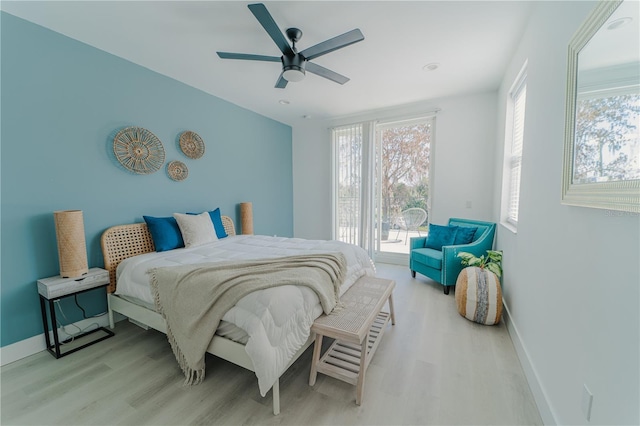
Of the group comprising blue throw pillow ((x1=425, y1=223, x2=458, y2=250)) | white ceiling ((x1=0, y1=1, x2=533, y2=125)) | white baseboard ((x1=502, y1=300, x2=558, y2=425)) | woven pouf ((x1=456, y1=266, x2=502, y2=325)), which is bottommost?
white baseboard ((x1=502, y1=300, x2=558, y2=425))

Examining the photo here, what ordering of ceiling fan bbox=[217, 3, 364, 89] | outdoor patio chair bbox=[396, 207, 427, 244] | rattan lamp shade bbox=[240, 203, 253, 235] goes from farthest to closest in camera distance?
outdoor patio chair bbox=[396, 207, 427, 244] → rattan lamp shade bbox=[240, 203, 253, 235] → ceiling fan bbox=[217, 3, 364, 89]

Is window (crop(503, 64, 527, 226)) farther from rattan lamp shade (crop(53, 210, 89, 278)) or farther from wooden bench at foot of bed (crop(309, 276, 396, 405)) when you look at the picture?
rattan lamp shade (crop(53, 210, 89, 278))

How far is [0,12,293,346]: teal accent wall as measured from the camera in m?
1.92

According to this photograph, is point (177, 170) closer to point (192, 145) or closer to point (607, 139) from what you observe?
point (192, 145)

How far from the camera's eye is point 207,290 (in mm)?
1609

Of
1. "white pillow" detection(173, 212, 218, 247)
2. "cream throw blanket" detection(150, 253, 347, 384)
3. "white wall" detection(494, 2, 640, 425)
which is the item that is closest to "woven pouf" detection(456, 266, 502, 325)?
"white wall" detection(494, 2, 640, 425)

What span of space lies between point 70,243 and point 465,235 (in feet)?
13.5

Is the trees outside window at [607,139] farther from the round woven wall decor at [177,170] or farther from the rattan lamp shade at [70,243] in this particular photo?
the round woven wall decor at [177,170]

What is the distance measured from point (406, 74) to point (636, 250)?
276cm

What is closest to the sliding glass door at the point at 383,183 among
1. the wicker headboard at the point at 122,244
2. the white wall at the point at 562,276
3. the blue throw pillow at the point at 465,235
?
the blue throw pillow at the point at 465,235

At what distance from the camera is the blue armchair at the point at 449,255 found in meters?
2.95

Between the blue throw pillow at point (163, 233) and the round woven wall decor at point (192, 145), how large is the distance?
0.94 m

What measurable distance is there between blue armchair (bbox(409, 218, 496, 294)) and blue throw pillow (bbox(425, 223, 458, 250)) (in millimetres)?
80

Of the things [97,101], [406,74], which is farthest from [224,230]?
[406,74]
